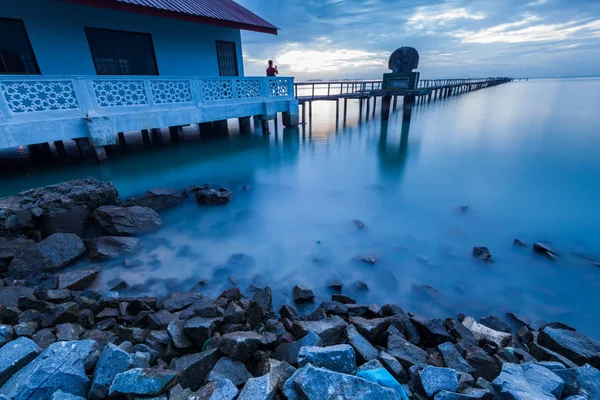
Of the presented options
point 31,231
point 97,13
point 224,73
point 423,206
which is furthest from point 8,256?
point 224,73

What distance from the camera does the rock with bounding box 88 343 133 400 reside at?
1937 millimetres

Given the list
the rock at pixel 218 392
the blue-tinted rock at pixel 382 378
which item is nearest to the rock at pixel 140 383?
the rock at pixel 218 392

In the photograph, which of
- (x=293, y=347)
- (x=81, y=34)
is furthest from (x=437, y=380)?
(x=81, y=34)

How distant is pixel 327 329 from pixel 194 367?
3.79 feet

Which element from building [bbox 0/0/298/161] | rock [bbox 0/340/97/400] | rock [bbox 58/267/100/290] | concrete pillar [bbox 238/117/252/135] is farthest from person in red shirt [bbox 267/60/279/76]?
rock [bbox 0/340/97/400]

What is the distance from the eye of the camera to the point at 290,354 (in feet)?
8.05

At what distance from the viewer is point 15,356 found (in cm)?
210

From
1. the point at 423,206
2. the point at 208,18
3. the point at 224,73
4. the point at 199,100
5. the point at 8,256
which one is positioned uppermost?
→ the point at 208,18

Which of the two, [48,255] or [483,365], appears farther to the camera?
[48,255]

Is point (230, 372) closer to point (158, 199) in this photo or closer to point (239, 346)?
point (239, 346)

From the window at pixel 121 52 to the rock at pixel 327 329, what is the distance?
11180mm

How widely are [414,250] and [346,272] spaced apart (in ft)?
4.43

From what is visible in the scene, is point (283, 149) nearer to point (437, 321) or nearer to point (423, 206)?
point (423, 206)

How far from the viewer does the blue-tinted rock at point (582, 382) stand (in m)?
1.97
